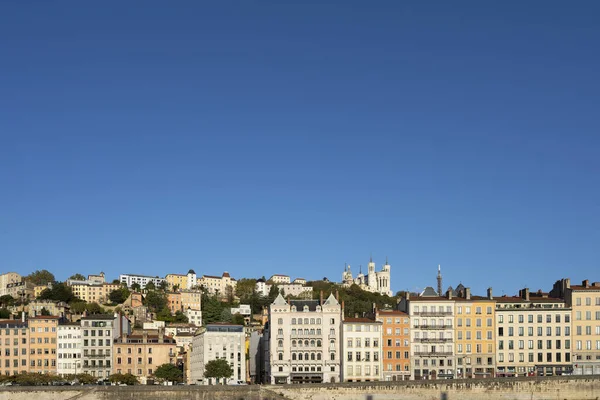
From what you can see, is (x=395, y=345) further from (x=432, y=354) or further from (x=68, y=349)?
(x=68, y=349)

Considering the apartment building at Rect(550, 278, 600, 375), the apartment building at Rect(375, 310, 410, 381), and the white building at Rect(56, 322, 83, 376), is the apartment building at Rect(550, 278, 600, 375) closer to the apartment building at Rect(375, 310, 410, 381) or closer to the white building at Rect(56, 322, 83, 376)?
the apartment building at Rect(375, 310, 410, 381)

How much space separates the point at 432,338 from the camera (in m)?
106

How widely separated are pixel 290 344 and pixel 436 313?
1738cm

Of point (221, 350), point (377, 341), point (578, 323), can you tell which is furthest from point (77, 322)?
point (578, 323)

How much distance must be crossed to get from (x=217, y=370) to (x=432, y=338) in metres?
25.3

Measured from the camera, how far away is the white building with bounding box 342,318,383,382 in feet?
340

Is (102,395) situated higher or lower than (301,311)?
lower

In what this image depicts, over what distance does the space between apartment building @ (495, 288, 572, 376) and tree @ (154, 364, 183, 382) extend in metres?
38.2

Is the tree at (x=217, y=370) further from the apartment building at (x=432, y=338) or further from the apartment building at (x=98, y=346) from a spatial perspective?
the apartment building at (x=432, y=338)

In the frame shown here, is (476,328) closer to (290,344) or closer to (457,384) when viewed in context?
(457,384)

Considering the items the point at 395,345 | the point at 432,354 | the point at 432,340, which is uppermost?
the point at 432,340

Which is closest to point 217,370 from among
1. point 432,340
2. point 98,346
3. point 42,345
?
point 98,346

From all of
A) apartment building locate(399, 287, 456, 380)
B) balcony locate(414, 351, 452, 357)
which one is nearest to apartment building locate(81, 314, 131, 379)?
apartment building locate(399, 287, 456, 380)

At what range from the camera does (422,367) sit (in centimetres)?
10538
